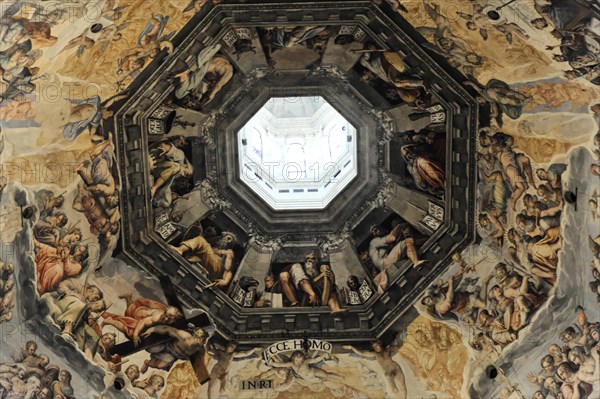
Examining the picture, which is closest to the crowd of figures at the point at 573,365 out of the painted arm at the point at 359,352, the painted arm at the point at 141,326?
the painted arm at the point at 359,352

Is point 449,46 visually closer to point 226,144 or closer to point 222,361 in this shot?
point 226,144

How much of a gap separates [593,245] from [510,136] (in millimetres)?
2630

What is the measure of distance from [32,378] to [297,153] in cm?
818

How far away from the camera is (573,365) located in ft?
55.3

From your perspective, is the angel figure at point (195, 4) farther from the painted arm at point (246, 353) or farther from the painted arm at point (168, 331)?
the painted arm at point (246, 353)

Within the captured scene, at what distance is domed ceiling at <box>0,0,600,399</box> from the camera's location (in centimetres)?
1641

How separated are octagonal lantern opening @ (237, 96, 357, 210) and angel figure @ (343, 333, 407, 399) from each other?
10.7 feet

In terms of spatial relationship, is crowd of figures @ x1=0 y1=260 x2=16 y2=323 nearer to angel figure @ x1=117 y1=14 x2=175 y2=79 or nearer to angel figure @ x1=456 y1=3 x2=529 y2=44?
angel figure @ x1=117 y1=14 x2=175 y2=79

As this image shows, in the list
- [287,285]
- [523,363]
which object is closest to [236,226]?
[287,285]

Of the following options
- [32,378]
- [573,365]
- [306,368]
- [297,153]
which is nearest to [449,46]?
[297,153]

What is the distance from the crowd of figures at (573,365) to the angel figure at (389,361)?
2777 mm

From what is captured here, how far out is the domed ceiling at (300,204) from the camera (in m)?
16.4

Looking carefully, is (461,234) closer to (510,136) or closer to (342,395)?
(510,136)

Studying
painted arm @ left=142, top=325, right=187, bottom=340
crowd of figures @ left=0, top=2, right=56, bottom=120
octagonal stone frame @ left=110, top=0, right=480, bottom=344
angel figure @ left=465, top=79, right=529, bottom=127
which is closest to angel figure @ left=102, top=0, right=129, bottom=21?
crowd of figures @ left=0, top=2, right=56, bottom=120
